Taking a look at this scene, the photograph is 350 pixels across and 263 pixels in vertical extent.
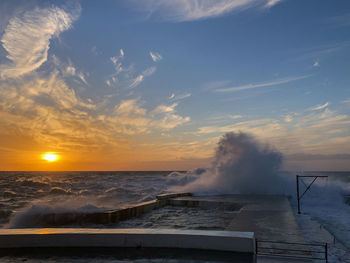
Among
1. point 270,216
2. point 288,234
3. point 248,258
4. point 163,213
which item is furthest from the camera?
point 163,213

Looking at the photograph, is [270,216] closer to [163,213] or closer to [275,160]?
[163,213]

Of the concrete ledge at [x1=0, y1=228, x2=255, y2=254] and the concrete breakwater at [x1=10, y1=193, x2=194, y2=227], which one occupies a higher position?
the concrete ledge at [x1=0, y1=228, x2=255, y2=254]

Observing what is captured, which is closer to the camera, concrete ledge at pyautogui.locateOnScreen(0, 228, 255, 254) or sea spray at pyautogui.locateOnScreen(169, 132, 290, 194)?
concrete ledge at pyautogui.locateOnScreen(0, 228, 255, 254)

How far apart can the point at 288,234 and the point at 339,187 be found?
16958 millimetres

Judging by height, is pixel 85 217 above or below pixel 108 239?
below

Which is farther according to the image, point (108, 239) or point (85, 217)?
point (85, 217)

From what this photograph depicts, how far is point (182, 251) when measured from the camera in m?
4.61

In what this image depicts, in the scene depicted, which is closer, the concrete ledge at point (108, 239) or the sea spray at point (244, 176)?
the concrete ledge at point (108, 239)

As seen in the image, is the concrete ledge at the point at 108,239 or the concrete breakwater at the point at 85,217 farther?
the concrete breakwater at the point at 85,217

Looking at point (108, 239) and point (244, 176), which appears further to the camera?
point (244, 176)

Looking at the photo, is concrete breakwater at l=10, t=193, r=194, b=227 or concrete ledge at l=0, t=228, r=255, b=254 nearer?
concrete ledge at l=0, t=228, r=255, b=254

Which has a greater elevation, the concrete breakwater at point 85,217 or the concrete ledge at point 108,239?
the concrete ledge at point 108,239

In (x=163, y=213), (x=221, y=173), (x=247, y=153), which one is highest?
(x=247, y=153)

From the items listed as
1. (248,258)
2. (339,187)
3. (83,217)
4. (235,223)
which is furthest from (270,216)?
(339,187)
